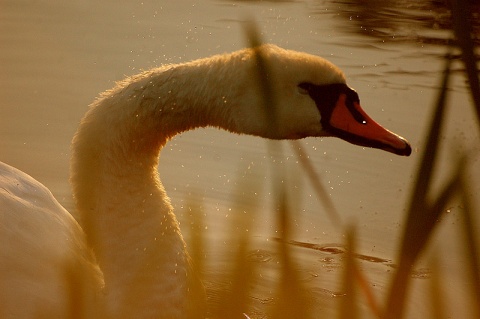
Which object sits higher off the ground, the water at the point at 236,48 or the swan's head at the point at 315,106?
the swan's head at the point at 315,106

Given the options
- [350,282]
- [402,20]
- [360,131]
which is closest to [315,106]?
[360,131]

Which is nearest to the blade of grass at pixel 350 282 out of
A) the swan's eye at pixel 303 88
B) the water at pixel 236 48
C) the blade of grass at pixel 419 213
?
the blade of grass at pixel 419 213

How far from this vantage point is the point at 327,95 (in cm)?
373

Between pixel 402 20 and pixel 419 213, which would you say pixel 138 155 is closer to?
pixel 419 213

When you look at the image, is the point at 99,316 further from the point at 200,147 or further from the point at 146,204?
the point at 200,147

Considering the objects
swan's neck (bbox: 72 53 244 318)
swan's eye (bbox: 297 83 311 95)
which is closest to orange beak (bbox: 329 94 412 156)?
swan's eye (bbox: 297 83 311 95)

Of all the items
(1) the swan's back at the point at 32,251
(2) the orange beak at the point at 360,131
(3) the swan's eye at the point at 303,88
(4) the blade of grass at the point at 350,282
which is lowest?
(1) the swan's back at the point at 32,251

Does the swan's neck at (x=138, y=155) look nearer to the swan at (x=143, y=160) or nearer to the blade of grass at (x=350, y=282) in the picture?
the swan at (x=143, y=160)

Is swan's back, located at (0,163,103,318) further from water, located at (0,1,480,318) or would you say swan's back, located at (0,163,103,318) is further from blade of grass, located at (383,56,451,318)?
blade of grass, located at (383,56,451,318)

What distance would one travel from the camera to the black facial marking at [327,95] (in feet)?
12.2

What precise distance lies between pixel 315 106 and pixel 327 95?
66 millimetres

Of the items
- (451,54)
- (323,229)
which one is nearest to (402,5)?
(323,229)

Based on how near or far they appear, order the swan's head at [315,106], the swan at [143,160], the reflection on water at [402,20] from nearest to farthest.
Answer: the swan at [143,160], the swan's head at [315,106], the reflection on water at [402,20]

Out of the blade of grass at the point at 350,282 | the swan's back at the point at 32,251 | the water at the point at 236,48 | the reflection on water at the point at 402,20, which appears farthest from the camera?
the reflection on water at the point at 402,20
